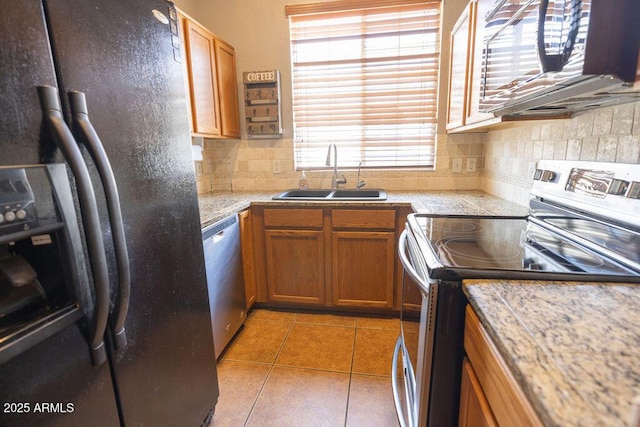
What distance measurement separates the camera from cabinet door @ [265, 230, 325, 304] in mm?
2230

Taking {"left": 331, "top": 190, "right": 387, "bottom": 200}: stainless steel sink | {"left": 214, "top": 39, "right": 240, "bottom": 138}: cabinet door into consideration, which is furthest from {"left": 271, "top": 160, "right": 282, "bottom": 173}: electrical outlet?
{"left": 331, "top": 190, "right": 387, "bottom": 200}: stainless steel sink

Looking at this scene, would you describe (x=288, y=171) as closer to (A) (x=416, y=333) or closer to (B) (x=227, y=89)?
(B) (x=227, y=89)

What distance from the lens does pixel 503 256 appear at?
102cm

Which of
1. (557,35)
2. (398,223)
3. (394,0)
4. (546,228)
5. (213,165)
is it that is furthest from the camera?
(213,165)

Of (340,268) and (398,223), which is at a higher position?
(398,223)

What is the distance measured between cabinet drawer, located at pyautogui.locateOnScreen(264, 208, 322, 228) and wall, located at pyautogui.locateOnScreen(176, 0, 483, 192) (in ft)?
2.01

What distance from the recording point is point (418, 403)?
1.00 m

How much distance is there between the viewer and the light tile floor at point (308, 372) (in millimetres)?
1478

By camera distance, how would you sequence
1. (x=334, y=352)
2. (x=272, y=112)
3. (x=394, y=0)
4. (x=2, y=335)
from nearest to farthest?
(x=2, y=335) → (x=334, y=352) → (x=394, y=0) → (x=272, y=112)

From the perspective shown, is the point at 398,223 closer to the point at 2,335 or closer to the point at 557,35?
the point at 557,35

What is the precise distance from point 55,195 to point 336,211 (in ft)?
5.30

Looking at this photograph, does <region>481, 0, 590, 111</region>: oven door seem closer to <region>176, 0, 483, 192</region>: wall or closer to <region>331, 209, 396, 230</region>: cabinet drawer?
<region>331, 209, 396, 230</region>: cabinet drawer

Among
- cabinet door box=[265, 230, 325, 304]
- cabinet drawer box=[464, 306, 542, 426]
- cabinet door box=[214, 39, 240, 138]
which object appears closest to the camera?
cabinet drawer box=[464, 306, 542, 426]

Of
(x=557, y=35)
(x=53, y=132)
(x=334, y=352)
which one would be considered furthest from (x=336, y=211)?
(x=53, y=132)
